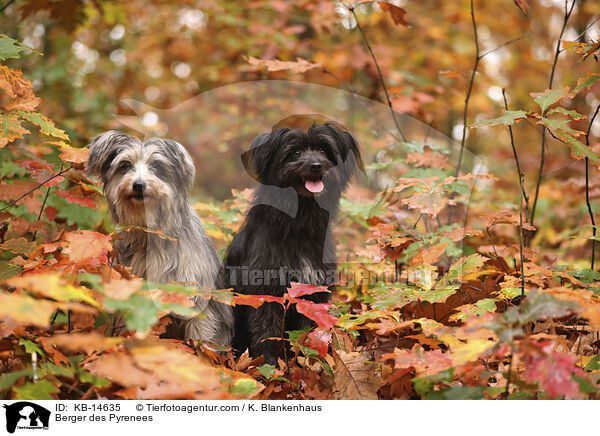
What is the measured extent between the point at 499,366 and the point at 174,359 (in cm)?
183

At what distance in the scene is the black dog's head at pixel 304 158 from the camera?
317cm

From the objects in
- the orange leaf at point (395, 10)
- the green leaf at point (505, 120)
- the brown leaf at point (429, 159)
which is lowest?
the green leaf at point (505, 120)

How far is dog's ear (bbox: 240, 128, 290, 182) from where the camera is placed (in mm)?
3262

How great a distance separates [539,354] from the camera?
1.85m

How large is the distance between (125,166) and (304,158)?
112 cm

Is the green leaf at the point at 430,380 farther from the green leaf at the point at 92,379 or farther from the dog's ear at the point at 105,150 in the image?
the dog's ear at the point at 105,150

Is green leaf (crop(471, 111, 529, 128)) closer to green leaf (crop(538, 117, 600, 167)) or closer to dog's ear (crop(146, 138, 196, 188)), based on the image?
green leaf (crop(538, 117, 600, 167))

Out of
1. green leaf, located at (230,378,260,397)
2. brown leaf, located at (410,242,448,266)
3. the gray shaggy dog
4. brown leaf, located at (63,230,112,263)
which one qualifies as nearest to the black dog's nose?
the gray shaggy dog

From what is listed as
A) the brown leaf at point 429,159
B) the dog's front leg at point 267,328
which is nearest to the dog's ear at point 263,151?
the dog's front leg at point 267,328

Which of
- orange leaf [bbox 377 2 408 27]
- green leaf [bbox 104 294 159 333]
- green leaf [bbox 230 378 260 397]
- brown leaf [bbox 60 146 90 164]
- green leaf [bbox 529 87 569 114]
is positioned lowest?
green leaf [bbox 230 378 260 397]

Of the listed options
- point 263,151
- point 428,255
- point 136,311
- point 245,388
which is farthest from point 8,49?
point 428,255

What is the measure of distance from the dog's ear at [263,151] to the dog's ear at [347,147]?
1.09ft

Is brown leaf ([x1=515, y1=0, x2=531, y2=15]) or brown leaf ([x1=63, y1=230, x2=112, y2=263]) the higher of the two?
brown leaf ([x1=515, y1=0, x2=531, y2=15])

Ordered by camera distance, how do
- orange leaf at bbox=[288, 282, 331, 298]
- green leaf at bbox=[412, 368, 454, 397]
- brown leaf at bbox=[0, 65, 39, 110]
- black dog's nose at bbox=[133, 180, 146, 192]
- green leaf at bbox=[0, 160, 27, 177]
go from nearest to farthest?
green leaf at bbox=[412, 368, 454, 397] → orange leaf at bbox=[288, 282, 331, 298] → brown leaf at bbox=[0, 65, 39, 110] → black dog's nose at bbox=[133, 180, 146, 192] → green leaf at bbox=[0, 160, 27, 177]
